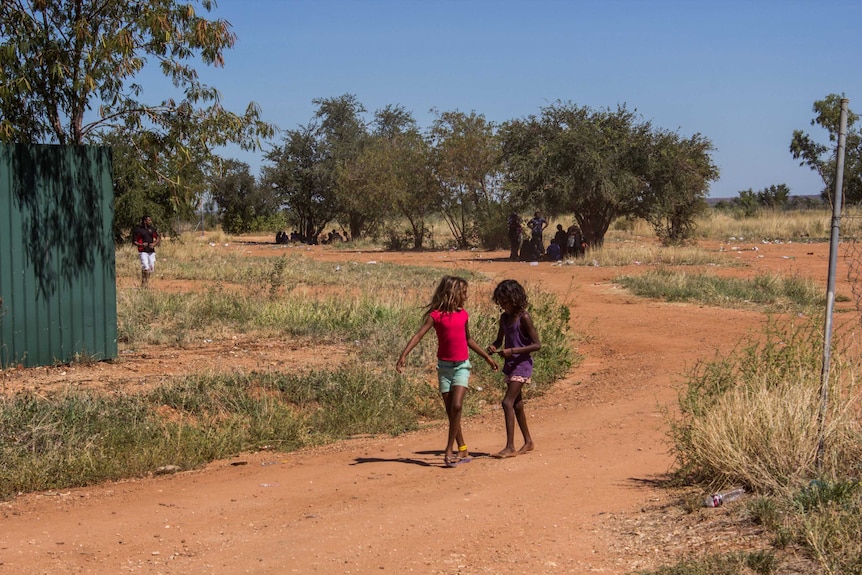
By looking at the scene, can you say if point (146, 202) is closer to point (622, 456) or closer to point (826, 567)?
point (622, 456)

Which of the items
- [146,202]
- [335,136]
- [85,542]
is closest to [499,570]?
[85,542]

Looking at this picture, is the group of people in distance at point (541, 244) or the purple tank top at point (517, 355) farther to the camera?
the group of people in distance at point (541, 244)

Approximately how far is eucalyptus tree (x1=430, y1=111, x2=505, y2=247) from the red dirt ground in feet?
95.4

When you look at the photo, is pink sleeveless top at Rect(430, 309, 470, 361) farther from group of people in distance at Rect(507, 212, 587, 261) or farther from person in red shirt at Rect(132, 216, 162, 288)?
group of people in distance at Rect(507, 212, 587, 261)

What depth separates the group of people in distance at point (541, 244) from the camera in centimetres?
3088

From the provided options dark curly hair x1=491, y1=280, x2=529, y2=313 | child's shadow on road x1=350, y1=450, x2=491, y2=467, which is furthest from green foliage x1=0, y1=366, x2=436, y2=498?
dark curly hair x1=491, y1=280, x2=529, y2=313

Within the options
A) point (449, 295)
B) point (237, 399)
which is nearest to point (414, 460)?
point (449, 295)

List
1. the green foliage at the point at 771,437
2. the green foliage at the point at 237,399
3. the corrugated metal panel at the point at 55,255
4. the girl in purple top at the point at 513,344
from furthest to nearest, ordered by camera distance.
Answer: the corrugated metal panel at the point at 55,255
the girl in purple top at the point at 513,344
the green foliage at the point at 237,399
the green foliage at the point at 771,437

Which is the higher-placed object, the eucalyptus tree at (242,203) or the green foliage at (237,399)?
the eucalyptus tree at (242,203)

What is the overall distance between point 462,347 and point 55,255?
5.44m

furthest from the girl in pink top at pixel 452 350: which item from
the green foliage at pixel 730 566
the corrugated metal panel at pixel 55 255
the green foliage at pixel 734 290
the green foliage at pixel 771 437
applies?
the green foliage at pixel 734 290

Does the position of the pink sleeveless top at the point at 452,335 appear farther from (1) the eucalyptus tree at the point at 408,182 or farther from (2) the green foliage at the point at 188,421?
(1) the eucalyptus tree at the point at 408,182

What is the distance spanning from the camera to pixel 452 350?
7.64 m

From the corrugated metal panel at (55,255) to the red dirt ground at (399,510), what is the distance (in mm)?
413
